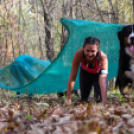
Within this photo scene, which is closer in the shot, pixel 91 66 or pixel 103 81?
pixel 103 81

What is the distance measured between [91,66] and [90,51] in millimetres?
239

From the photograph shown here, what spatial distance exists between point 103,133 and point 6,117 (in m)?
0.57

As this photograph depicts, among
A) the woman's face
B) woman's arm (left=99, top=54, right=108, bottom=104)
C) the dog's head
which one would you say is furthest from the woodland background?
woman's arm (left=99, top=54, right=108, bottom=104)

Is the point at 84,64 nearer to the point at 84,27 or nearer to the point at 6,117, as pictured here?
the point at 84,27

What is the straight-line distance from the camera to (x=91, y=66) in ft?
7.88

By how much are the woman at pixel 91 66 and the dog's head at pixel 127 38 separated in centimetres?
45

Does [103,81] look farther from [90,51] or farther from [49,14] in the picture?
[49,14]

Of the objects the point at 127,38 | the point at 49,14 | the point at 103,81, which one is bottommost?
the point at 103,81

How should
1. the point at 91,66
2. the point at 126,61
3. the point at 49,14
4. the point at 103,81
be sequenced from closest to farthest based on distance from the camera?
the point at 103,81, the point at 91,66, the point at 49,14, the point at 126,61

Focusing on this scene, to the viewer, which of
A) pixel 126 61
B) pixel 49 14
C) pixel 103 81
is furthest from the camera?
pixel 126 61

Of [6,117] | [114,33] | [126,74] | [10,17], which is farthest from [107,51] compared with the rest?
[6,117]

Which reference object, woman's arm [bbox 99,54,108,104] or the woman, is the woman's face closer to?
the woman

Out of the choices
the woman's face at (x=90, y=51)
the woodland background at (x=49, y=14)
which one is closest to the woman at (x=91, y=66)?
the woman's face at (x=90, y=51)

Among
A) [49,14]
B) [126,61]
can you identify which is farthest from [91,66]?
[49,14]
